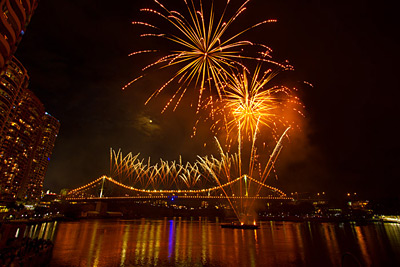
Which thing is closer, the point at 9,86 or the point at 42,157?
the point at 9,86

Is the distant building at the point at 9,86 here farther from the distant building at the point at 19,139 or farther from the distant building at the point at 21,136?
the distant building at the point at 19,139

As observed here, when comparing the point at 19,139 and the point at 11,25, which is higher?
the point at 19,139

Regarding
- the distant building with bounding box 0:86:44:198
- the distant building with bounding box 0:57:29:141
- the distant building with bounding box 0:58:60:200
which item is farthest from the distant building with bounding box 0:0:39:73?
the distant building with bounding box 0:86:44:198

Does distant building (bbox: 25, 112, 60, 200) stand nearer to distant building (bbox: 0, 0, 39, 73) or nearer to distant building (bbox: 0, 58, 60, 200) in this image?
distant building (bbox: 0, 58, 60, 200)

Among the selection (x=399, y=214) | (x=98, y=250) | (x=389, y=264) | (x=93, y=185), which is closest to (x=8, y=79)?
(x=98, y=250)

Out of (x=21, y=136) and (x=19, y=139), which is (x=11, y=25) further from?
(x=19, y=139)

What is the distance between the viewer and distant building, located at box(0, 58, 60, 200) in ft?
170

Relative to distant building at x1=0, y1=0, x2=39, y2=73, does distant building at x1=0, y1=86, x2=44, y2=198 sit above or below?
above

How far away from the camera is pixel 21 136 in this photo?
75.1 meters

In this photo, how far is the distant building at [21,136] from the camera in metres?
51.7

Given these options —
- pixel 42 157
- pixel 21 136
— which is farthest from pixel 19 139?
pixel 42 157

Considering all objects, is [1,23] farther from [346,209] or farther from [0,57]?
[346,209]

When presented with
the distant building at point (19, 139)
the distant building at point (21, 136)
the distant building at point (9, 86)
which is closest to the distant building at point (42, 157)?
the distant building at point (21, 136)

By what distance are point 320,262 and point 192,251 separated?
9899mm
